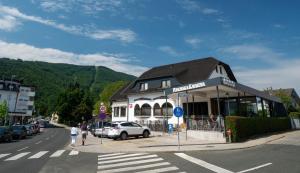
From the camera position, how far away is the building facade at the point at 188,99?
29750 millimetres

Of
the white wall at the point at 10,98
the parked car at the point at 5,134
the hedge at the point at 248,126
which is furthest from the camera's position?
the white wall at the point at 10,98

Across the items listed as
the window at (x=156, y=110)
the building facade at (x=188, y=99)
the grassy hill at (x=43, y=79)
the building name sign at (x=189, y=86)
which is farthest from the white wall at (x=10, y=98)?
the building name sign at (x=189, y=86)

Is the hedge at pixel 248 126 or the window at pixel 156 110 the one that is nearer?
the hedge at pixel 248 126

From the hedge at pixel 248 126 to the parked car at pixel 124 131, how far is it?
8.60 meters

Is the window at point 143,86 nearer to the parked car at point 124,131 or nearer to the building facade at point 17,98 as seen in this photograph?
the parked car at point 124,131

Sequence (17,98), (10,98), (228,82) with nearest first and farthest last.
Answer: (228,82)
(10,98)
(17,98)

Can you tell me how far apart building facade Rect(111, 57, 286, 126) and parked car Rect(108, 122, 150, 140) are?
4.49 m

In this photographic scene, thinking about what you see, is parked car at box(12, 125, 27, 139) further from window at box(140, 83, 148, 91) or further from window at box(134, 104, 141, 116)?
window at box(140, 83, 148, 91)

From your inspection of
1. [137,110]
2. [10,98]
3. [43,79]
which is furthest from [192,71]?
[43,79]

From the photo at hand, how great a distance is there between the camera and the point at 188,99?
32312 mm

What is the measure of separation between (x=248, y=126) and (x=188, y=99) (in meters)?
9.67

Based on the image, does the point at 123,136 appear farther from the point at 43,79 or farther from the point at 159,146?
the point at 43,79

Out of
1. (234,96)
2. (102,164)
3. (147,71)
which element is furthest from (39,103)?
(102,164)

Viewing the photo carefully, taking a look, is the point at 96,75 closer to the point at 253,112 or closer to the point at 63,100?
the point at 63,100
